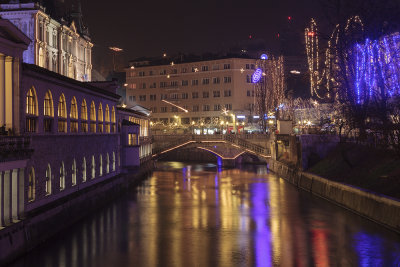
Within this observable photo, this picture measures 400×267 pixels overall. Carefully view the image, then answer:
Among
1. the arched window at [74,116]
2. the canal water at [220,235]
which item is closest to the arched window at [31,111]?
the canal water at [220,235]

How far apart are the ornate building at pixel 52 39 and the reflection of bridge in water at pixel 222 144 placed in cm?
2028

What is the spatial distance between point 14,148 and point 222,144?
72.9 meters

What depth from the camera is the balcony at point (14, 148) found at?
2484 centimetres

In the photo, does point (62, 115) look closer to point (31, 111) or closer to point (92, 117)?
point (31, 111)

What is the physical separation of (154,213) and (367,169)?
67.2 feet

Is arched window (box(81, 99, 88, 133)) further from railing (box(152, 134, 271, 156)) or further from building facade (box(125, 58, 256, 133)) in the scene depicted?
building facade (box(125, 58, 256, 133))

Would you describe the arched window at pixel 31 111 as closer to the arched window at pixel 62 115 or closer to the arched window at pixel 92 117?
the arched window at pixel 62 115

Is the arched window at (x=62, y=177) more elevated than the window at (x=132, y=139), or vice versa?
the window at (x=132, y=139)

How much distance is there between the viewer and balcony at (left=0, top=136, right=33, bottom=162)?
24.8 m

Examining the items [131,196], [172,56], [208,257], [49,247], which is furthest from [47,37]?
[172,56]

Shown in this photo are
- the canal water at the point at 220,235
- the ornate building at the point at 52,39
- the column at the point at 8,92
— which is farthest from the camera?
the ornate building at the point at 52,39

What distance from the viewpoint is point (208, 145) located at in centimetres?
9656

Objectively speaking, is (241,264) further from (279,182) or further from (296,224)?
(279,182)

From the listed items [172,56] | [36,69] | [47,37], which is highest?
[172,56]
